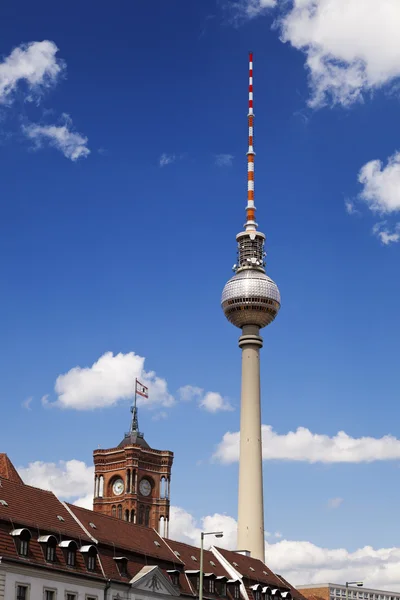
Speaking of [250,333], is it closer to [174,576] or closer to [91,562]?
[174,576]

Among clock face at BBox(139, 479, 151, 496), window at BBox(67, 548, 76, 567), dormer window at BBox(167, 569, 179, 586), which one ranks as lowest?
window at BBox(67, 548, 76, 567)

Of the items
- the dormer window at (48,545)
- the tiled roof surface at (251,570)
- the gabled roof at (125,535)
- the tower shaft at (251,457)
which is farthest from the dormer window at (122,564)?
the tower shaft at (251,457)

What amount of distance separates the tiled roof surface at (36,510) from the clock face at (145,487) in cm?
11199

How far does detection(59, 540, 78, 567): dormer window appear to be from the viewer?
65.5m

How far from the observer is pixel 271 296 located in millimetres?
164750

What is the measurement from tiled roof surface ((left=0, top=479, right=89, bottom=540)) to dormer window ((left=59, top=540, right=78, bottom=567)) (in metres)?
1.16

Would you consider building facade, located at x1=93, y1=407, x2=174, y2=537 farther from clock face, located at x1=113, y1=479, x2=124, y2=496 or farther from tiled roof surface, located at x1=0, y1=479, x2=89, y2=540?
tiled roof surface, located at x1=0, y1=479, x2=89, y2=540

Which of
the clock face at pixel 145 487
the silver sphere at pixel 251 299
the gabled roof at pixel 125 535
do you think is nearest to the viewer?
the gabled roof at pixel 125 535

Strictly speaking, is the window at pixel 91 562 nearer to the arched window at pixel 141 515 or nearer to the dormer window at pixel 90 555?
the dormer window at pixel 90 555

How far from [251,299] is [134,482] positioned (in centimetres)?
4386

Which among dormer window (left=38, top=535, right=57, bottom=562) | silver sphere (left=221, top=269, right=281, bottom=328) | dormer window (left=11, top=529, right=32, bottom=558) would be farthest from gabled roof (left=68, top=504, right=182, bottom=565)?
silver sphere (left=221, top=269, right=281, bottom=328)

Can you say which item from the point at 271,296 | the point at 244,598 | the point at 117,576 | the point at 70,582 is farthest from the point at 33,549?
the point at 271,296

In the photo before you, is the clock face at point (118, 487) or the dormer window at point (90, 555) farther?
the clock face at point (118, 487)

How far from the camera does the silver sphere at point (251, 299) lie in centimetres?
16338
